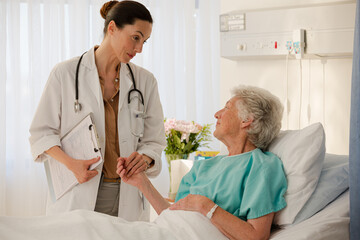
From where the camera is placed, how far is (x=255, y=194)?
1.61 m

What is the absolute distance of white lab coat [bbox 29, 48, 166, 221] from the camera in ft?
6.24

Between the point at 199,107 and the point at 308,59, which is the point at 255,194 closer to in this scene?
the point at 308,59

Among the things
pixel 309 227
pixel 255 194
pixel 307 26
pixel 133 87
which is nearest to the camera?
pixel 309 227

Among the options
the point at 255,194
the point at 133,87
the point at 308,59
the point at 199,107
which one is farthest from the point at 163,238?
the point at 199,107

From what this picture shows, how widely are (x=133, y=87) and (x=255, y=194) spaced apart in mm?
782

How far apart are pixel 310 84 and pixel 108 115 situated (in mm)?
1150

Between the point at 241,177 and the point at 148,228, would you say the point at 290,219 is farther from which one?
the point at 148,228

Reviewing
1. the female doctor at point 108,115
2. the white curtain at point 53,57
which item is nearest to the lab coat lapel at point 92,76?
the female doctor at point 108,115

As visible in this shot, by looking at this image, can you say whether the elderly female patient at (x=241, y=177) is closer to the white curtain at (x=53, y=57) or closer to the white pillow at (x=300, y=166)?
the white pillow at (x=300, y=166)

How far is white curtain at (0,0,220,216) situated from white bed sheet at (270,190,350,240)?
8.12ft

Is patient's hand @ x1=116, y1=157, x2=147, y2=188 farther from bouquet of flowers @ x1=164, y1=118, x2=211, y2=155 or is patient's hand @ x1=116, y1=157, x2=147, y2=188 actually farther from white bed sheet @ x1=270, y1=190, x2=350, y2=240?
bouquet of flowers @ x1=164, y1=118, x2=211, y2=155

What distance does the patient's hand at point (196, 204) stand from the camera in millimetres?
1651

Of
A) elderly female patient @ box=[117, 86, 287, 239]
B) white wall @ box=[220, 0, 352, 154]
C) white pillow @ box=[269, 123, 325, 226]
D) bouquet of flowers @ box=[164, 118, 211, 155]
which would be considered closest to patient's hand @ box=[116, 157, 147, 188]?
elderly female patient @ box=[117, 86, 287, 239]

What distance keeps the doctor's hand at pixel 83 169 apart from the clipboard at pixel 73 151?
21mm
